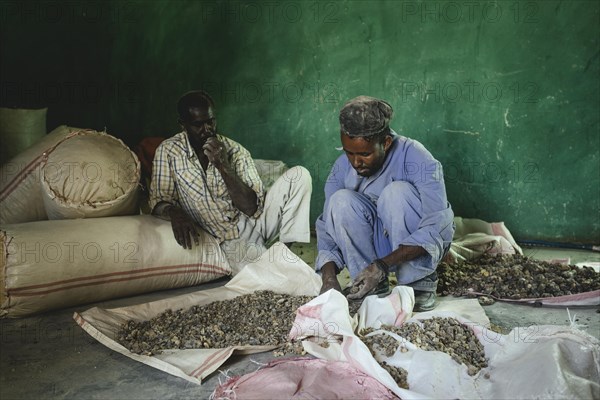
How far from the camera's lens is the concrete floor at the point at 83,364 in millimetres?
2111

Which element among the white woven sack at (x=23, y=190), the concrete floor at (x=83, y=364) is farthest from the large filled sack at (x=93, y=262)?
the white woven sack at (x=23, y=190)

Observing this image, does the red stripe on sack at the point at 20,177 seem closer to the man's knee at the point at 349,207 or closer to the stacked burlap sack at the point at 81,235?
the stacked burlap sack at the point at 81,235

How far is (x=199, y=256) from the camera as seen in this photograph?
134 inches

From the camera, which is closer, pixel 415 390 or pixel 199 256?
pixel 415 390

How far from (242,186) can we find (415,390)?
1787 millimetres

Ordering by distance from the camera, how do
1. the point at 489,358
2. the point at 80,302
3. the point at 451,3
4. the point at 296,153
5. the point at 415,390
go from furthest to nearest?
the point at 296,153, the point at 451,3, the point at 80,302, the point at 489,358, the point at 415,390

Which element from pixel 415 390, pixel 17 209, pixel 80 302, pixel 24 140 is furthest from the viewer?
pixel 24 140

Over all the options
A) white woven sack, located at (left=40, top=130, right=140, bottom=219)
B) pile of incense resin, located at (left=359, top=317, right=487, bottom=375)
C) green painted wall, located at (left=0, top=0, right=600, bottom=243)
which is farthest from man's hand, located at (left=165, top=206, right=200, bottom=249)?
green painted wall, located at (left=0, top=0, right=600, bottom=243)

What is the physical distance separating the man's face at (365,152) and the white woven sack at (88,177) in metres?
1.29

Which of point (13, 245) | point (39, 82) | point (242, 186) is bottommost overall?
point (13, 245)

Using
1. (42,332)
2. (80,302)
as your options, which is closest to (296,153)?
(80,302)

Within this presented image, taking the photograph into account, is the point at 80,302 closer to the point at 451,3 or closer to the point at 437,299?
the point at 437,299

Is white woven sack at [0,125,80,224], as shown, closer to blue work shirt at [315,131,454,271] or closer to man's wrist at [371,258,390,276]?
blue work shirt at [315,131,454,271]

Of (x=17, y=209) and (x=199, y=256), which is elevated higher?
(x=17, y=209)
